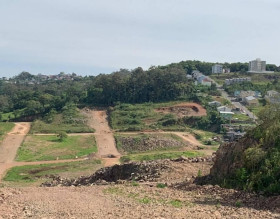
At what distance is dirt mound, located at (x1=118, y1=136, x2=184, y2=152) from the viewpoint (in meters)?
41.3

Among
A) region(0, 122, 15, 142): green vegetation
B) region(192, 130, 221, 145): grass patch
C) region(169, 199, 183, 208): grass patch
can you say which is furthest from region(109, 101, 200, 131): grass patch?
region(169, 199, 183, 208): grass patch

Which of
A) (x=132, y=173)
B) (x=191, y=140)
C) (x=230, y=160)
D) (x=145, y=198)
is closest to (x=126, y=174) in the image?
(x=132, y=173)

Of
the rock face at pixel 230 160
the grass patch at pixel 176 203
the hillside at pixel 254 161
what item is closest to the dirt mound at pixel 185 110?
the rock face at pixel 230 160

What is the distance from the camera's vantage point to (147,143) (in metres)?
42.2

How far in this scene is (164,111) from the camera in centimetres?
5906

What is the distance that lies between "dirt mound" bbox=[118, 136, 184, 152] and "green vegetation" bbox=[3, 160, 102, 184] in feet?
26.3

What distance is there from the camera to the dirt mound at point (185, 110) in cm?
5654

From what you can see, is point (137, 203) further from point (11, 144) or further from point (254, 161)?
point (11, 144)

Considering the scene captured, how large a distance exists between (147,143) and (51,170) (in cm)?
1366

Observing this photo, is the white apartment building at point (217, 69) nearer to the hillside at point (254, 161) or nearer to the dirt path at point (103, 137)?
the dirt path at point (103, 137)

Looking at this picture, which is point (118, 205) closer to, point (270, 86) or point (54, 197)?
point (54, 197)

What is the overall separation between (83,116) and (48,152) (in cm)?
1971

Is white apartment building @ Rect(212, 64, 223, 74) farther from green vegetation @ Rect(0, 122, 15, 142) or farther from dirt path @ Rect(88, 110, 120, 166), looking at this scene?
green vegetation @ Rect(0, 122, 15, 142)

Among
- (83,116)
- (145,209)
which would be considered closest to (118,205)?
(145,209)
